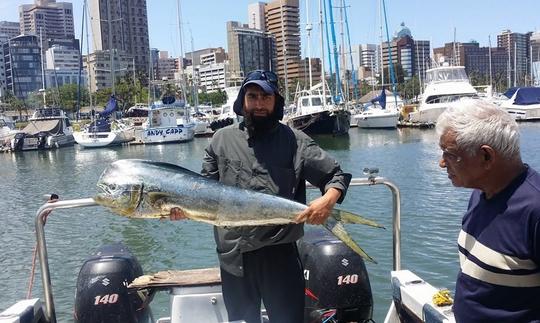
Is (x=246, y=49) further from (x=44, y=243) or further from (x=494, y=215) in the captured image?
(x=494, y=215)

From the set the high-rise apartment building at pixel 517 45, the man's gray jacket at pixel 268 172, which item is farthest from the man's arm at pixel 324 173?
the high-rise apartment building at pixel 517 45

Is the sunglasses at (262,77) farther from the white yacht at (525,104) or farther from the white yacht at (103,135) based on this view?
the white yacht at (525,104)

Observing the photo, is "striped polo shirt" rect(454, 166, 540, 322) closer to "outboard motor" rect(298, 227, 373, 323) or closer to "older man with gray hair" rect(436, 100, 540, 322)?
"older man with gray hair" rect(436, 100, 540, 322)

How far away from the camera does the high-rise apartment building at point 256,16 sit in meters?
138

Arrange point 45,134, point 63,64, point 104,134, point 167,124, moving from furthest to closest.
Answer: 1. point 63,64
2. point 45,134
3. point 167,124
4. point 104,134

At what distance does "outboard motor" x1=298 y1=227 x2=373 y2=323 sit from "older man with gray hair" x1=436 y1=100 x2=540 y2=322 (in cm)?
195

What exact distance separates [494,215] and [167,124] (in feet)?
164

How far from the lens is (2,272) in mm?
10500

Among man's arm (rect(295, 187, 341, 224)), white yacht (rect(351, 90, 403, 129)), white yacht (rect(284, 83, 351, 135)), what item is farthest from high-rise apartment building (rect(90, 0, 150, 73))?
man's arm (rect(295, 187, 341, 224))

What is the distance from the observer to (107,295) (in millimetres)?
3807

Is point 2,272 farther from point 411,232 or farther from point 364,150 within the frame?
point 364,150

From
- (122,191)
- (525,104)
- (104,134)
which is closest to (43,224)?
(122,191)

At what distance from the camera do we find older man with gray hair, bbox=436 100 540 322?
1848 mm

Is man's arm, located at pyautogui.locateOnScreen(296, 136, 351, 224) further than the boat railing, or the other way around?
the boat railing
